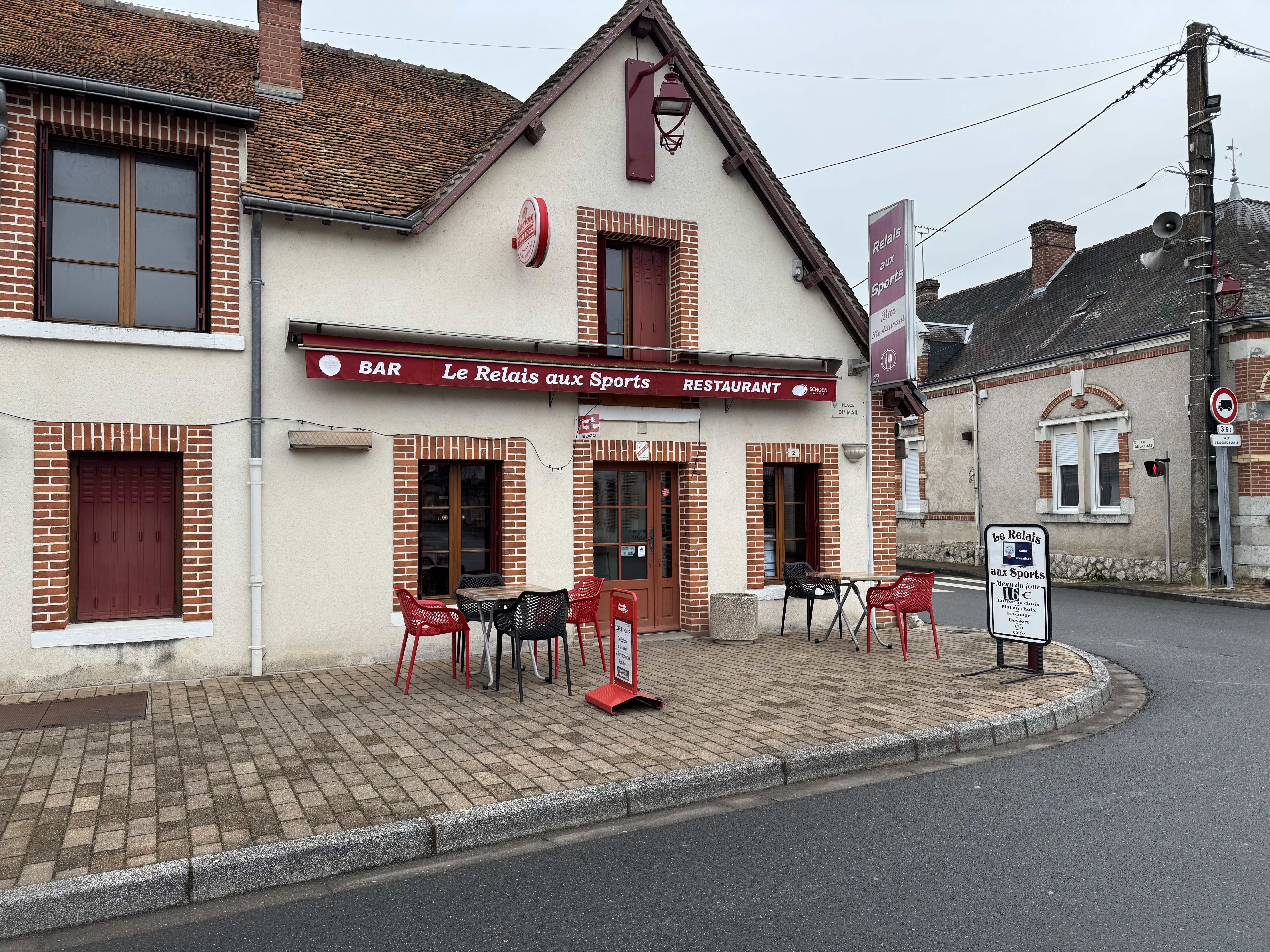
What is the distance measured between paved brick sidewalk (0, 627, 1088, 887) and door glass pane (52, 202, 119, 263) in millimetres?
3824

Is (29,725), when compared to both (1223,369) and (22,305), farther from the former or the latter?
(1223,369)

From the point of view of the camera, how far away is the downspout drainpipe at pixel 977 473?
22.2 meters

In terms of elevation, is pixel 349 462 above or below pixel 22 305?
below

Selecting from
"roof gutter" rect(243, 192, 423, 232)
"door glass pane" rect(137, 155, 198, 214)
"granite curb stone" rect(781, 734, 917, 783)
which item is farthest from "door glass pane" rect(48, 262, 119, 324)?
"granite curb stone" rect(781, 734, 917, 783)

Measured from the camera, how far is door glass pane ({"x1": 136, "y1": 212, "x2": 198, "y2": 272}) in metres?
7.99

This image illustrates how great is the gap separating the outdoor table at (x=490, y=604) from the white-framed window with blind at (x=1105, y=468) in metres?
15.0

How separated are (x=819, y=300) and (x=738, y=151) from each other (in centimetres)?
209

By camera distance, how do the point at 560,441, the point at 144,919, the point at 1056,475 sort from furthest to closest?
the point at 1056,475, the point at 560,441, the point at 144,919

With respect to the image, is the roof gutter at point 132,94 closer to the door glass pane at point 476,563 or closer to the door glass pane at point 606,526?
the door glass pane at point 476,563

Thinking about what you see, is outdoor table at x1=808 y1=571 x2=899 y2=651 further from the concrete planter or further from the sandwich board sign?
the sandwich board sign

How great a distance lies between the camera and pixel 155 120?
25.7ft

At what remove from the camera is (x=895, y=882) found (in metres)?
3.90

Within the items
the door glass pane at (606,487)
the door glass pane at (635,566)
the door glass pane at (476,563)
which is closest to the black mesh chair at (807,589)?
the door glass pane at (635,566)

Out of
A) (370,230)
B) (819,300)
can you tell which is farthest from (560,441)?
(819,300)
